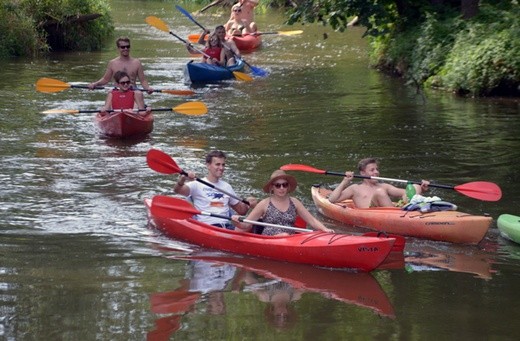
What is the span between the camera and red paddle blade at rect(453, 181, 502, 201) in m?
10.2

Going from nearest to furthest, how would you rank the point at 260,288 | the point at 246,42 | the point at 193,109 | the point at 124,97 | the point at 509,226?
1. the point at 260,288
2. the point at 509,226
3. the point at 193,109
4. the point at 124,97
5. the point at 246,42

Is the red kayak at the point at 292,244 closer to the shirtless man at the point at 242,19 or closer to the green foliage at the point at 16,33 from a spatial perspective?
the green foliage at the point at 16,33

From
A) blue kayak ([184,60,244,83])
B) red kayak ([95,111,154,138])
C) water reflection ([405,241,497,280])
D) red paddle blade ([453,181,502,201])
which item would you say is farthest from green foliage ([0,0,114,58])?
water reflection ([405,241,497,280])

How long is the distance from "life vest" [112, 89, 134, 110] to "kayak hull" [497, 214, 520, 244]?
6.59 meters

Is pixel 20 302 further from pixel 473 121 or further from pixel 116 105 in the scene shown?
pixel 473 121

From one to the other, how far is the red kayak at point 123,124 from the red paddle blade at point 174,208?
16.2 ft

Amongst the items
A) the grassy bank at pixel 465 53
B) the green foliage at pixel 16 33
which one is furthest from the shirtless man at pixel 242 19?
the grassy bank at pixel 465 53

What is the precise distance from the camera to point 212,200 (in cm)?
993

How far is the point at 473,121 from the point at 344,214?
19.7ft

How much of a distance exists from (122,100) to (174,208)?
5698mm

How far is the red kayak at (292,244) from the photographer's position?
8727mm

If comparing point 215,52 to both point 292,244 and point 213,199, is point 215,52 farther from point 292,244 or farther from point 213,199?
point 292,244

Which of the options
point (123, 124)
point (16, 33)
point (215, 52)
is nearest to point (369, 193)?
point (123, 124)

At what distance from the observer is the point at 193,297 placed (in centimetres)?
815
